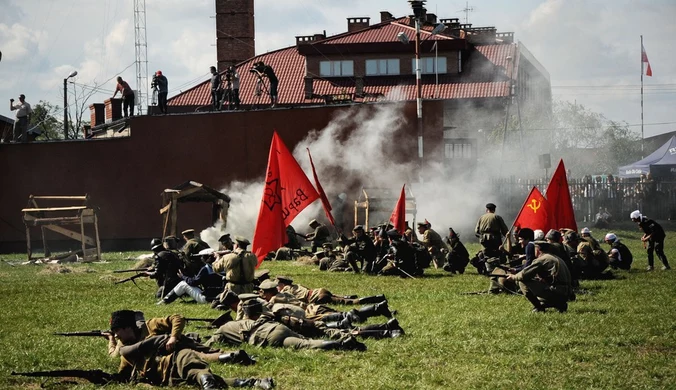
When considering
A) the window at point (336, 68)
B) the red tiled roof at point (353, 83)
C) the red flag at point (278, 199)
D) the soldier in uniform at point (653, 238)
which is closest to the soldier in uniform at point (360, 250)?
the red flag at point (278, 199)

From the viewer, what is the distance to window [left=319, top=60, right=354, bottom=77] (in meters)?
65.1

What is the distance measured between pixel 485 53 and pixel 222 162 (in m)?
30.9

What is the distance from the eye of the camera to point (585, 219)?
4219cm

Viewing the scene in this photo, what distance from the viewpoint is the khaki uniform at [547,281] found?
17484 millimetres

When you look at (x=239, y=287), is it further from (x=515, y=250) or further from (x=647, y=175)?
(x=647, y=175)

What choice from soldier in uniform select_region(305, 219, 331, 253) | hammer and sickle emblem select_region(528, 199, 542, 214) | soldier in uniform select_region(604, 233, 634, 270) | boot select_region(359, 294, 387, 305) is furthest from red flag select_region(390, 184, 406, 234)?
boot select_region(359, 294, 387, 305)

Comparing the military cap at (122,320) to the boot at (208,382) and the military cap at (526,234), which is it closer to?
the boot at (208,382)

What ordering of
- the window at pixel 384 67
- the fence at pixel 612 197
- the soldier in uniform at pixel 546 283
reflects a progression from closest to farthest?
1. the soldier in uniform at pixel 546 283
2. the fence at pixel 612 197
3. the window at pixel 384 67

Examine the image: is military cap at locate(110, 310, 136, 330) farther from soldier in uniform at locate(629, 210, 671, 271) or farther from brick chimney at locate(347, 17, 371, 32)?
brick chimney at locate(347, 17, 371, 32)

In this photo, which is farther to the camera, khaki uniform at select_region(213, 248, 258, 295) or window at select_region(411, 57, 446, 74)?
window at select_region(411, 57, 446, 74)

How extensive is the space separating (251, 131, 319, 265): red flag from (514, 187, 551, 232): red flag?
534cm

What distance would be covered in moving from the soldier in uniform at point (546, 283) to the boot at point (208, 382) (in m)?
7.41

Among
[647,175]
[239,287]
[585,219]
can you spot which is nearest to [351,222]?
[585,219]

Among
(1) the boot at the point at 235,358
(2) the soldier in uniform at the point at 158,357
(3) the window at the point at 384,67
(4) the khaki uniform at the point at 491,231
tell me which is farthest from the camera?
(3) the window at the point at 384,67
